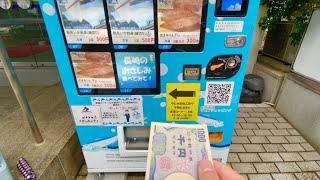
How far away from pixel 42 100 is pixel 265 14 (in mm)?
3260

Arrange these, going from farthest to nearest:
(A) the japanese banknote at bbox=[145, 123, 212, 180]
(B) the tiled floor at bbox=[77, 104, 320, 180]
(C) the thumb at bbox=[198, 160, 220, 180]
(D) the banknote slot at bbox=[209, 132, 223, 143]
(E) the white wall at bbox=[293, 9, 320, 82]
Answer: (E) the white wall at bbox=[293, 9, 320, 82] → (B) the tiled floor at bbox=[77, 104, 320, 180] → (D) the banknote slot at bbox=[209, 132, 223, 143] → (A) the japanese banknote at bbox=[145, 123, 212, 180] → (C) the thumb at bbox=[198, 160, 220, 180]

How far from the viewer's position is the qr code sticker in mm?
1133

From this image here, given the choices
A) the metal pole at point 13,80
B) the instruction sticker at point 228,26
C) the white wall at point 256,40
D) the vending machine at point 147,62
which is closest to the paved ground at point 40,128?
the metal pole at point 13,80

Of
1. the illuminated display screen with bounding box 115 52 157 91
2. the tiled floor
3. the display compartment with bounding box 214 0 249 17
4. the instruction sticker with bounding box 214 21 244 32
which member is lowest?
the tiled floor

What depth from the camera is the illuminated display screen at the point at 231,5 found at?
3.04ft

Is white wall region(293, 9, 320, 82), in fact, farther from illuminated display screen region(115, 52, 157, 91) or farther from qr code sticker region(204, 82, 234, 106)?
illuminated display screen region(115, 52, 157, 91)

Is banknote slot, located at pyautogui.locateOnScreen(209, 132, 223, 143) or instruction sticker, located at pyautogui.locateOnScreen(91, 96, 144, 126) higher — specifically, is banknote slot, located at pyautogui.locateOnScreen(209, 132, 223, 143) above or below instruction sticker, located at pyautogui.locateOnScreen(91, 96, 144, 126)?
below

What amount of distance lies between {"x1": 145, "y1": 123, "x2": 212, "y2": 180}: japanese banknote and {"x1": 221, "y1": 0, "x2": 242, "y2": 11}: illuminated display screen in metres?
0.64

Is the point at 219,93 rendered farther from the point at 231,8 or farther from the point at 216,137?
the point at 231,8

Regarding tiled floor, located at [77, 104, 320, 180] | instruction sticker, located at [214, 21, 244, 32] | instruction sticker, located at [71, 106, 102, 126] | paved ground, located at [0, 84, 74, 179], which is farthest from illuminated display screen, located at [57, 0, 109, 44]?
tiled floor, located at [77, 104, 320, 180]

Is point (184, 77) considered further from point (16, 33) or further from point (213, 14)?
point (16, 33)

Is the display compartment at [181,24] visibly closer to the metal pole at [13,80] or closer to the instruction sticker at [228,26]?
the instruction sticker at [228,26]

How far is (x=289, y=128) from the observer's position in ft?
7.92

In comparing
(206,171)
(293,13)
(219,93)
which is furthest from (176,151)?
(293,13)
